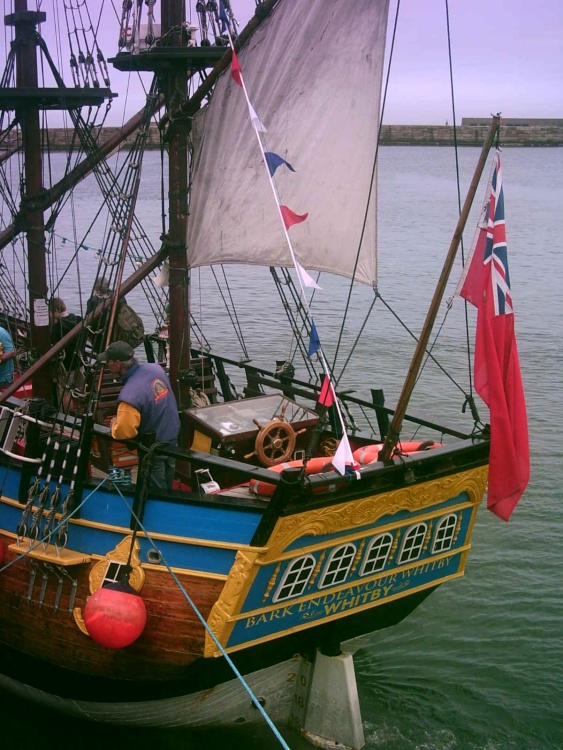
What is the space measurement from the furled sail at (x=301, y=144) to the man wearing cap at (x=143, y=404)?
2810 mm

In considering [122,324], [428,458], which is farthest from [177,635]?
[122,324]

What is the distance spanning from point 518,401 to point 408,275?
90.5 feet

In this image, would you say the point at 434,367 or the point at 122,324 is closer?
the point at 122,324

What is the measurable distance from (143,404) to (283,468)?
137 centimetres

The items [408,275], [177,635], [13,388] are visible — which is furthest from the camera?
[408,275]

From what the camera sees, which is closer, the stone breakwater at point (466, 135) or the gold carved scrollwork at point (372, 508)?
the gold carved scrollwork at point (372, 508)

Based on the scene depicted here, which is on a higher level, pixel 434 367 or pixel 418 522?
pixel 418 522

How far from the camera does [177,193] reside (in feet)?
34.3

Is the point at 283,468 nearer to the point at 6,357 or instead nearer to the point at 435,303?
the point at 435,303

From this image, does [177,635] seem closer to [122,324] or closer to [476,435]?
[476,435]

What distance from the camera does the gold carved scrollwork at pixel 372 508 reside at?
7.75 meters

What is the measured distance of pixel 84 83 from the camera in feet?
49.4

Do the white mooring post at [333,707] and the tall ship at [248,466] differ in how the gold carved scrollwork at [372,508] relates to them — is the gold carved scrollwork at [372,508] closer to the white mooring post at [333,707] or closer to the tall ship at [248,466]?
the tall ship at [248,466]

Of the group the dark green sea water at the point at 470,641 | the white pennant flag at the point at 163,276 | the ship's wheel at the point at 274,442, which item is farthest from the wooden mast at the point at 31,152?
the ship's wheel at the point at 274,442
